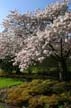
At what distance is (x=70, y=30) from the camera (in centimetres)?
2714

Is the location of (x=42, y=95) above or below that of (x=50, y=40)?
below

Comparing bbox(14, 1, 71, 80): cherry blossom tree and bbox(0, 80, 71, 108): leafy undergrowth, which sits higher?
bbox(14, 1, 71, 80): cherry blossom tree

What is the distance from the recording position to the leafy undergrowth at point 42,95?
22000 millimetres

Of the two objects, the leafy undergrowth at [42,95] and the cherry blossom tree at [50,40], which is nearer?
the leafy undergrowth at [42,95]

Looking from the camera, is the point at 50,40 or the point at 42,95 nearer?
the point at 42,95

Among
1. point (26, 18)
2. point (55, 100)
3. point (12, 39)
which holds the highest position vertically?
point (26, 18)

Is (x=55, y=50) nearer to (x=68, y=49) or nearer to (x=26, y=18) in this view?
(x=68, y=49)

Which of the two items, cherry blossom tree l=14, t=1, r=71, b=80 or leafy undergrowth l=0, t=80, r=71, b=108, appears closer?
leafy undergrowth l=0, t=80, r=71, b=108

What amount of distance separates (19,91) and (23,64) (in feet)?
8.95

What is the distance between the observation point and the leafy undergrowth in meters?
22.0

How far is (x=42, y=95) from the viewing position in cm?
2428

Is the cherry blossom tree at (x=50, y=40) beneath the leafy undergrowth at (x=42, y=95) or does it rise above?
above

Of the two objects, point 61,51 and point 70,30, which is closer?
point 70,30

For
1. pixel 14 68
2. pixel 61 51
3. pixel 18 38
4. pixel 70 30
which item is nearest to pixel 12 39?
pixel 18 38
